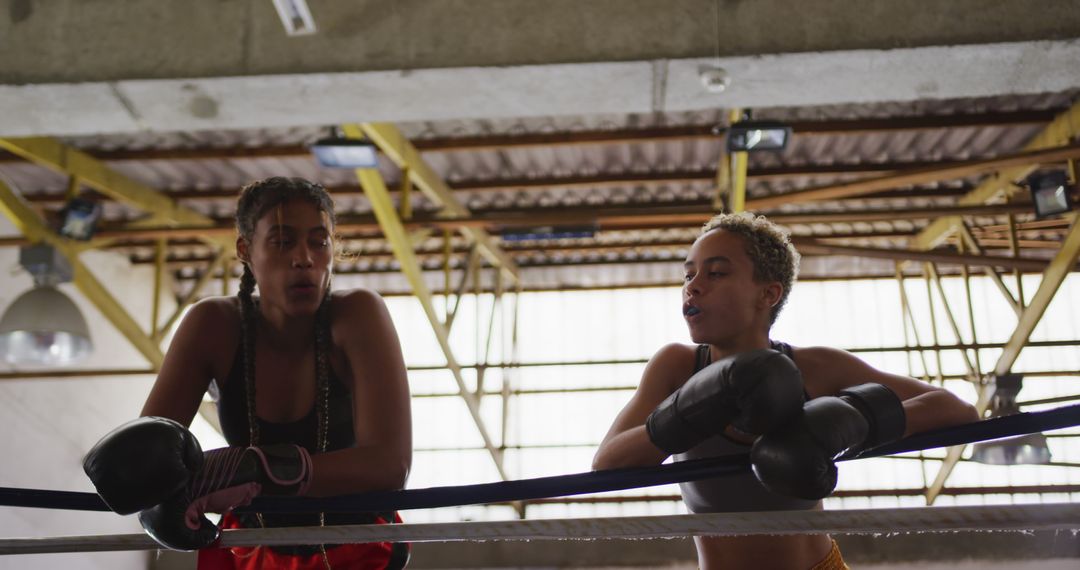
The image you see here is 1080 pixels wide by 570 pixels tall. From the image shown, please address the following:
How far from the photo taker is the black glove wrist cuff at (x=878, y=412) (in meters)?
1.51

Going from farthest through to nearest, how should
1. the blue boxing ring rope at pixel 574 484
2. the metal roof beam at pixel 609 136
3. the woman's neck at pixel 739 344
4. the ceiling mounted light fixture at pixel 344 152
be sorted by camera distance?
the metal roof beam at pixel 609 136 < the ceiling mounted light fixture at pixel 344 152 < the woman's neck at pixel 739 344 < the blue boxing ring rope at pixel 574 484

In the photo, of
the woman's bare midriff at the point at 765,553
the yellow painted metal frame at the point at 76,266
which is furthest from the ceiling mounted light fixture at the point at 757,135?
the yellow painted metal frame at the point at 76,266

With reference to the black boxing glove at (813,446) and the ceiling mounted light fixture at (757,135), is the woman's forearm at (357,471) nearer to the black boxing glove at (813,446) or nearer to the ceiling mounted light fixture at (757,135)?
the black boxing glove at (813,446)

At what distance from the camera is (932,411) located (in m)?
1.91

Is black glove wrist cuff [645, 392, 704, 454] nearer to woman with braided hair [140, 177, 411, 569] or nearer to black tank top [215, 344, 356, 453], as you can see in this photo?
woman with braided hair [140, 177, 411, 569]

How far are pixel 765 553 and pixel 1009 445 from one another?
5322 mm

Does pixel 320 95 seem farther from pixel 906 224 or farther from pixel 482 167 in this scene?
pixel 906 224

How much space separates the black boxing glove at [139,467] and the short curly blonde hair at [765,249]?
1437 millimetres

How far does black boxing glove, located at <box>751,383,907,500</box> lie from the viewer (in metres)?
1.35

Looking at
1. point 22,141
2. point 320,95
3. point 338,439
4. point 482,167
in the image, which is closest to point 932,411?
point 338,439

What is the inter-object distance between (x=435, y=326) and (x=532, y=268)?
12.8 feet

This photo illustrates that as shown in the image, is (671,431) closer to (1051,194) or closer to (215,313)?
(215,313)

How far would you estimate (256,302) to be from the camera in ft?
7.34

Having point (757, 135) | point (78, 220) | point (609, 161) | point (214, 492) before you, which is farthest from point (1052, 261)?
point (78, 220)
